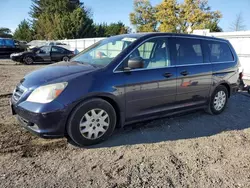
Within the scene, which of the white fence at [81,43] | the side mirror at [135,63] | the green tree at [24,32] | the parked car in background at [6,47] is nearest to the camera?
the side mirror at [135,63]

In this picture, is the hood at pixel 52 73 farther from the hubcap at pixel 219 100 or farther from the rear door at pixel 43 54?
the rear door at pixel 43 54

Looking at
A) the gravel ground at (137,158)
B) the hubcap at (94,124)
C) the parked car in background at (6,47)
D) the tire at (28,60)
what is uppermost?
the parked car in background at (6,47)

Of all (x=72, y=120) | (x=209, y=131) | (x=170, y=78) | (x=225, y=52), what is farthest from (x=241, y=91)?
(x=72, y=120)

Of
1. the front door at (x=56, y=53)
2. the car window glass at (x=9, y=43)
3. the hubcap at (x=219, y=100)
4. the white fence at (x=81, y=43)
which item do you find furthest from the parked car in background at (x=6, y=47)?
the hubcap at (x=219, y=100)

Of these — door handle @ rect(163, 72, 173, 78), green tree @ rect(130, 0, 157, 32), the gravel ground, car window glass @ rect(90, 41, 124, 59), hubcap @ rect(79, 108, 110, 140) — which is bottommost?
the gravel ground

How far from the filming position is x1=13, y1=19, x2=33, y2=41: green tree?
49.2 metres

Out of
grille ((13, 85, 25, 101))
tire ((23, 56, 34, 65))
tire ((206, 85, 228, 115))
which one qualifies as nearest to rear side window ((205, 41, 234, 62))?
tire ((206, 85, 228, 115))

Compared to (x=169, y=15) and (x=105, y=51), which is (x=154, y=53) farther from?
(x=169, y=15)

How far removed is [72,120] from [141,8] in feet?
160

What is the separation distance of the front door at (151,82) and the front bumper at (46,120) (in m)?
1.08

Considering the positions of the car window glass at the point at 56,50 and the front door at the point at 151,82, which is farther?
the car window glass at the point at 56,50

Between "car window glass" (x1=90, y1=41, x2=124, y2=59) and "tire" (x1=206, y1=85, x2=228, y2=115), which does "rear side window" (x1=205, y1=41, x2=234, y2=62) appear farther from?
"car window glass" (x1=90, y1=41, x2=124, y2=59)

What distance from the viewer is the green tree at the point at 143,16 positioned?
154ft

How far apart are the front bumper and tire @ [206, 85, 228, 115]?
133 inches
